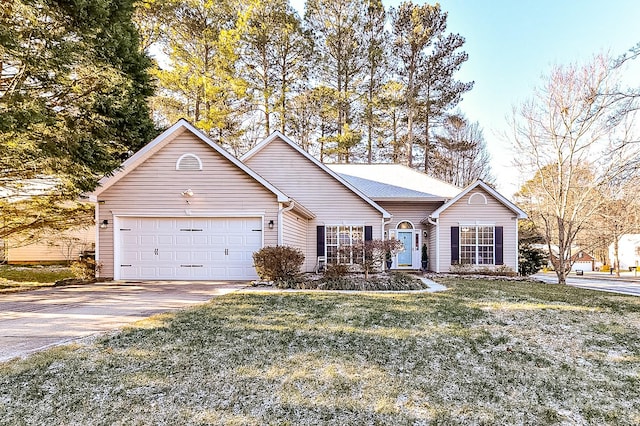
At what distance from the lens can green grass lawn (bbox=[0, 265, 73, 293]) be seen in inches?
523

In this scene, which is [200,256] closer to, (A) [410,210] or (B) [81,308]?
(B) [81,308]

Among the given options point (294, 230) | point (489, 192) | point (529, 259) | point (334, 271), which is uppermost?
point (489, 192)

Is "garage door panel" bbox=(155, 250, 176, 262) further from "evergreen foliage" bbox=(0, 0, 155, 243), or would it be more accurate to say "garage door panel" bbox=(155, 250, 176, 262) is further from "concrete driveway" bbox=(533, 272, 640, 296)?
"concrete driveway" bbox=(533, 272, 640, 296)

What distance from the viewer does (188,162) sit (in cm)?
1200

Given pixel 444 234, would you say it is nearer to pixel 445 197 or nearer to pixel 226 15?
pixel 445 197

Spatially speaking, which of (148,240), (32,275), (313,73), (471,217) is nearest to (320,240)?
(471,217)

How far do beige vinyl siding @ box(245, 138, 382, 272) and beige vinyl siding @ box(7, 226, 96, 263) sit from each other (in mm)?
9002

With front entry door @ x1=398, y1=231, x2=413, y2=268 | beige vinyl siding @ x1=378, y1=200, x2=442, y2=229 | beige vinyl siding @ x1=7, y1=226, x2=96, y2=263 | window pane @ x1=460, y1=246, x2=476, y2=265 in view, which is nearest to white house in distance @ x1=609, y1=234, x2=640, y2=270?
window pane @ x1=460, y1=246, x2=476, y2=265

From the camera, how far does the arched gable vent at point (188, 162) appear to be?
39.3 feet

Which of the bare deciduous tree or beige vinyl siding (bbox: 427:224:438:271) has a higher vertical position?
the bare deciduous tree

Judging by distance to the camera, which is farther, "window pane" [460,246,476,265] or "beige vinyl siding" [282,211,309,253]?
"window pane" [460,246,476,265]

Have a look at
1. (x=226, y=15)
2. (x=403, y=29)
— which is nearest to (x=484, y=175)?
(x=403, y=29)

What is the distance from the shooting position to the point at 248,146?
2378cm

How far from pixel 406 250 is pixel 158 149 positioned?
35.6ft
